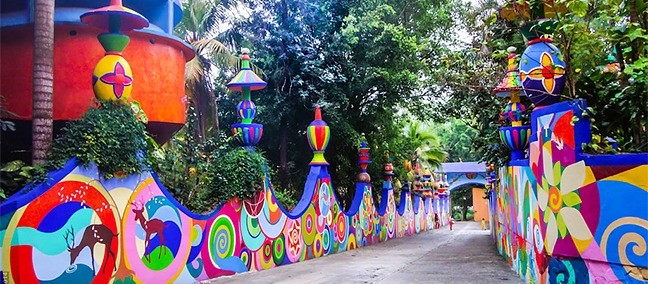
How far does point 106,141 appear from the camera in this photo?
286 inches

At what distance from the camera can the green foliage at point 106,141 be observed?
6972mm

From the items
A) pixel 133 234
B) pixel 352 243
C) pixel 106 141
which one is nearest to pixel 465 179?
pixel 352 243

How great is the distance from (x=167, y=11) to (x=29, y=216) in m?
5.91

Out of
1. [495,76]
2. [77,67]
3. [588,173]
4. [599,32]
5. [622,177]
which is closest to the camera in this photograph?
[622,177]

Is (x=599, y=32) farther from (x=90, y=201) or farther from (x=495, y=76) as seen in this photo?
(x=495, y=76)

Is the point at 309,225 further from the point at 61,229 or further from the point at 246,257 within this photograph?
the point at 61,229

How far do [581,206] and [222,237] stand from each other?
6484 mm

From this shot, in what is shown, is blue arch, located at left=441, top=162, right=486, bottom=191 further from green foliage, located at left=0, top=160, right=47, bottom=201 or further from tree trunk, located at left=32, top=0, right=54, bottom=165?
green foliage, located at left=0, top=160, right=47, bottom=201

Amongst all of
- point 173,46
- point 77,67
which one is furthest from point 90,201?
point 173,46

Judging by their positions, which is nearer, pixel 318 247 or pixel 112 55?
pixel 112 55

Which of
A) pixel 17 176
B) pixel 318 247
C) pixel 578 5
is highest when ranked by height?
pixel 578 5

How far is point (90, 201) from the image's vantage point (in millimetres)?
7086

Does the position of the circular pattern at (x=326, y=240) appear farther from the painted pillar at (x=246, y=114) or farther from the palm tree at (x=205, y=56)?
the palm tree at (x=205, y=56)

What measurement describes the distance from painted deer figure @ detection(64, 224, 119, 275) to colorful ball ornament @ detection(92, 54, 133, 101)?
1.72 m
